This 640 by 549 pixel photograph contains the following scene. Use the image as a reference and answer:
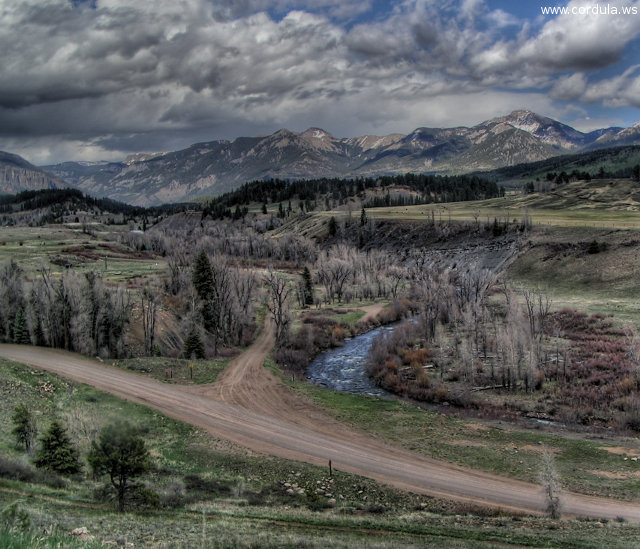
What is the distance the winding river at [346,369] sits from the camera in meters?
53.7

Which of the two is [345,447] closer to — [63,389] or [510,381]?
[510,381]

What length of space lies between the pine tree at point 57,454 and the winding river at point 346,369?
1219 inches

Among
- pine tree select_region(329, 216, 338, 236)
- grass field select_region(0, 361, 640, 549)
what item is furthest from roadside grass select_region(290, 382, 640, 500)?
pine tree select_region(329, 216, 338, 236)

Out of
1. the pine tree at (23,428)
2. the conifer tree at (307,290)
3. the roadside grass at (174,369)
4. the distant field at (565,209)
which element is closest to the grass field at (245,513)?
the pine tree at (23,428)

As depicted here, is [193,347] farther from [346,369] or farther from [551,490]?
[551,490]

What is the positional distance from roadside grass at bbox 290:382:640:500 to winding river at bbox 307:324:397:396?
7.45 meters

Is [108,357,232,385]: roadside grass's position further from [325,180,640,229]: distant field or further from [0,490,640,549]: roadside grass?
[325,180,640,229]: distant field

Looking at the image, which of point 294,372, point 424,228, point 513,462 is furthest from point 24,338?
point 424,228

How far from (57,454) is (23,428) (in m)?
4.29

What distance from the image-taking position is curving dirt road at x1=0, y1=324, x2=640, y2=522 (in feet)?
92.7

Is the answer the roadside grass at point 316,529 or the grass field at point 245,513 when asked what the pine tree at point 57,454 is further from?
the roadside grass at point 316,529

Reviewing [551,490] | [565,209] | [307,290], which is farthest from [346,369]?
[565,209]

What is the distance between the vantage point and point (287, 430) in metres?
38.6

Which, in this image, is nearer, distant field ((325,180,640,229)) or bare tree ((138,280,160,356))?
bare tree ((138,280,160,356))
